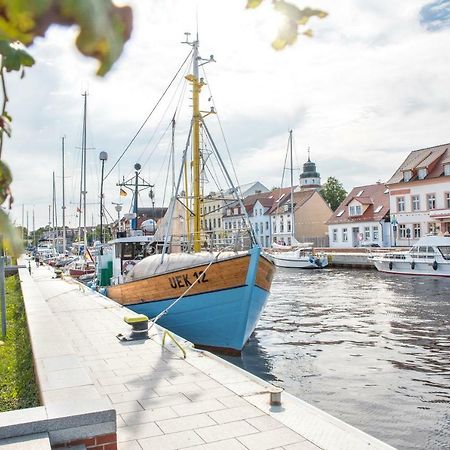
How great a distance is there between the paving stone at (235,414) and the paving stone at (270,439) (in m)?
0.49

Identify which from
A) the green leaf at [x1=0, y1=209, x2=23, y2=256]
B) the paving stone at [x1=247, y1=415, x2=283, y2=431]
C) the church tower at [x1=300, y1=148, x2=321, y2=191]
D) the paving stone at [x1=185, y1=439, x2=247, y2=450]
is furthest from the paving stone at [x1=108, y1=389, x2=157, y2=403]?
the church tower at [x1=300, y1=148, x2=321, y2=191]

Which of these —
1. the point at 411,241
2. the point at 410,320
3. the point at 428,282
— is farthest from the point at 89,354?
the point at 411,241

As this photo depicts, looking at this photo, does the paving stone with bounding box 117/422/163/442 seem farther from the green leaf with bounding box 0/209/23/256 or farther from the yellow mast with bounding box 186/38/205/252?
the yellow mast with bounding box 186/38/205/252

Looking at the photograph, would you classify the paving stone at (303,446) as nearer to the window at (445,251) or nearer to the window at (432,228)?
the window at (445,251)

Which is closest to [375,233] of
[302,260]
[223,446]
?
[302,260]

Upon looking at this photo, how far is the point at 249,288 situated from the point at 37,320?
16.9 feet

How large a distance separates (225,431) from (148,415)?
1.09 metres

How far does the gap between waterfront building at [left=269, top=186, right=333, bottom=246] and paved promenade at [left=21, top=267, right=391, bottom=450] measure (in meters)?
60.3

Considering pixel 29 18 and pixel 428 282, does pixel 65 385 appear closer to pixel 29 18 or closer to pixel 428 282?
pixel 29 18

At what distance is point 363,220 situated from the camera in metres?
58.0

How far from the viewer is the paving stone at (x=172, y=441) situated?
210 inches

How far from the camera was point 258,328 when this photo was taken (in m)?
17.9

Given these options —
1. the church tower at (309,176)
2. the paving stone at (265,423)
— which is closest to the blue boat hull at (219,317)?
the paving stone at (265,423)

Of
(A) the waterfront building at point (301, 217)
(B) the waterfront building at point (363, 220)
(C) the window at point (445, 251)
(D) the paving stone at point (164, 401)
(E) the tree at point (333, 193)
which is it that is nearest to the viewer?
(D) the paving stone at point (164, 401)
